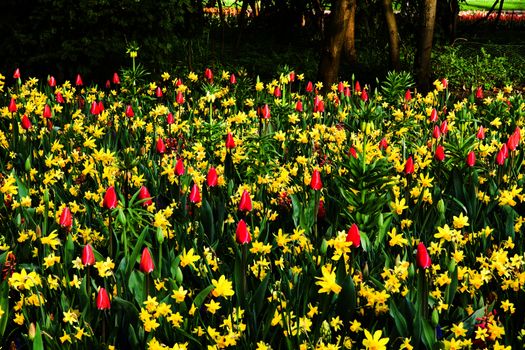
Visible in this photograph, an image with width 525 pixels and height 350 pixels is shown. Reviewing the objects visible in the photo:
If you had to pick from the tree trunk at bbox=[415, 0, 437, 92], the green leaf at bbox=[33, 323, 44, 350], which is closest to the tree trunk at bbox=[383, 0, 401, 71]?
the tree trunk at bbox=[415, 0, 437, 92]

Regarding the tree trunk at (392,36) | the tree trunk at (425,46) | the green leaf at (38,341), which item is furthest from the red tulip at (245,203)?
the tree trunk at (392,36)

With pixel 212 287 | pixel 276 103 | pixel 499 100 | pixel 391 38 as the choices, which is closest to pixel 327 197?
pixel 212 287

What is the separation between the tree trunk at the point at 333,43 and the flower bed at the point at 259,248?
2.36 m

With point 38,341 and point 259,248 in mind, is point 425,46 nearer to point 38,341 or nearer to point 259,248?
point 259,248

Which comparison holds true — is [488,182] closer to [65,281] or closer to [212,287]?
[212,287]

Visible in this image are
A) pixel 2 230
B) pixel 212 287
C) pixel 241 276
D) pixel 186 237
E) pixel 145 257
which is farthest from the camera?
pixel 2 230

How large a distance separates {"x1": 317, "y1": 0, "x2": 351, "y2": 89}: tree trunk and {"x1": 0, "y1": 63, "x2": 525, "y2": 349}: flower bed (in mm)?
2356

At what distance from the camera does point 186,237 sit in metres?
2.89

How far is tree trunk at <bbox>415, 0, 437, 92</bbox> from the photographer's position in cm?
755

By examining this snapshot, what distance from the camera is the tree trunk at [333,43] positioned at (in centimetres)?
688

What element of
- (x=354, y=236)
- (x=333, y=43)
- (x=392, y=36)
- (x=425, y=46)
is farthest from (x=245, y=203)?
(x=392, y=36)

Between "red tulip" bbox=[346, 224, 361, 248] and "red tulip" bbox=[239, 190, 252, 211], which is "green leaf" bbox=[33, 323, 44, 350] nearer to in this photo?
"red tulip" bbox=[239, 190, 252, 211]

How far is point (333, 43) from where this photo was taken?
275 inches

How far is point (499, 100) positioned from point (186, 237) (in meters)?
3.39
